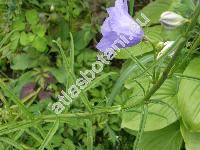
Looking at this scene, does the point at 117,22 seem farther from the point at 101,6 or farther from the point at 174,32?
the point at 101,6

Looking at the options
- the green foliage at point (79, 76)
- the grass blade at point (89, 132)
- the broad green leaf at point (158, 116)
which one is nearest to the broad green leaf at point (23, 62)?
the green foliage at point (79, 76)

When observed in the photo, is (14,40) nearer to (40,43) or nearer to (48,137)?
(40,43)

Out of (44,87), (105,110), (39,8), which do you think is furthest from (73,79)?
(39,8)

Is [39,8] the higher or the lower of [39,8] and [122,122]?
the higher

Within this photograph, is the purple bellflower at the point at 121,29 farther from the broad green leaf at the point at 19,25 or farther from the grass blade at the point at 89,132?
the broad green leaf at the point at 19,25

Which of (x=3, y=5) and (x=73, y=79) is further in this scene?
(x=3, y=5)

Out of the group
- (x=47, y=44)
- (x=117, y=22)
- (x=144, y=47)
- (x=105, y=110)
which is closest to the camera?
(x=117, y=22)

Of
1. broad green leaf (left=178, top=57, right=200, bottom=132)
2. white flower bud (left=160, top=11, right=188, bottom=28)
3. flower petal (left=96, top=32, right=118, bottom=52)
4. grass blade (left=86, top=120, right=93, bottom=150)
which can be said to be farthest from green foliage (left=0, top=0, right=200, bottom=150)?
white flower bud (left=160, top=11, right=188, bottom=28)
